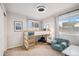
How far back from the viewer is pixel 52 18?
3217 millimetres

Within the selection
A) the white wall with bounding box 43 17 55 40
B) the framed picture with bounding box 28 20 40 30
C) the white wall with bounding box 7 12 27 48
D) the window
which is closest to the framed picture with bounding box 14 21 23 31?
the white wall with bounding box 7 12 27 48

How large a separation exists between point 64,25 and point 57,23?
1.24 feet

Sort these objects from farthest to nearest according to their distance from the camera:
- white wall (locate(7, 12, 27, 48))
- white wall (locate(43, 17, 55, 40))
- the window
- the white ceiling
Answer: white wall (locate(43, 17, 55, 40)) → white wall (locate(7, 12, 27, 48)) → the window → the white ceiling

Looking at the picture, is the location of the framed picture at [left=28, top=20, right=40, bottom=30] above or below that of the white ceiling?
below

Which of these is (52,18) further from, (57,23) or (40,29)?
(40,29)

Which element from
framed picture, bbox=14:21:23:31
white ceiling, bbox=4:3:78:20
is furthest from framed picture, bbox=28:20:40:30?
framed picture, bbox=14:21:23:31

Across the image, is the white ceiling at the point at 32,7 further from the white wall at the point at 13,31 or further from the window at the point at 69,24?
the window at the point at 69,24

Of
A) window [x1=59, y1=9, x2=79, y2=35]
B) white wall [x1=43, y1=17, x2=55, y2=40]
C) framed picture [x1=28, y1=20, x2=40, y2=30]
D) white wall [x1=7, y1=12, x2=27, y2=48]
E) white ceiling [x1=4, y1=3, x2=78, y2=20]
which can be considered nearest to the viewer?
white ceiling [x1=4, y1=3, x2=78, y2=20]

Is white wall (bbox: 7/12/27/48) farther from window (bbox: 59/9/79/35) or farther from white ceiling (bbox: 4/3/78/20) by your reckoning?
window (bbox: 59/9/79/35)

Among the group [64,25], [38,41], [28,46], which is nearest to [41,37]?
[38,41]

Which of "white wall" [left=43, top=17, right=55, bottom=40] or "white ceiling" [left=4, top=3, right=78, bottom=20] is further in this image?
"white wall" [left=43, top=17, right=55, bottom=40]

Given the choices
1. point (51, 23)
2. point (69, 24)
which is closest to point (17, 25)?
point (51, 23)

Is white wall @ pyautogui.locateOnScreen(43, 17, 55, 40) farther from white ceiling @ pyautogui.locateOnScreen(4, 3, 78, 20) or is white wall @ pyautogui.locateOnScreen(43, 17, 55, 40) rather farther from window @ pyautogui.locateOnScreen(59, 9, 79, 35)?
white ceiling @ pyautogui.locateOnScreen(4, 3, 78, 20)

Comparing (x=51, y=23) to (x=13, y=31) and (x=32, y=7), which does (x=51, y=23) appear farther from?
(x=13, y=31)
